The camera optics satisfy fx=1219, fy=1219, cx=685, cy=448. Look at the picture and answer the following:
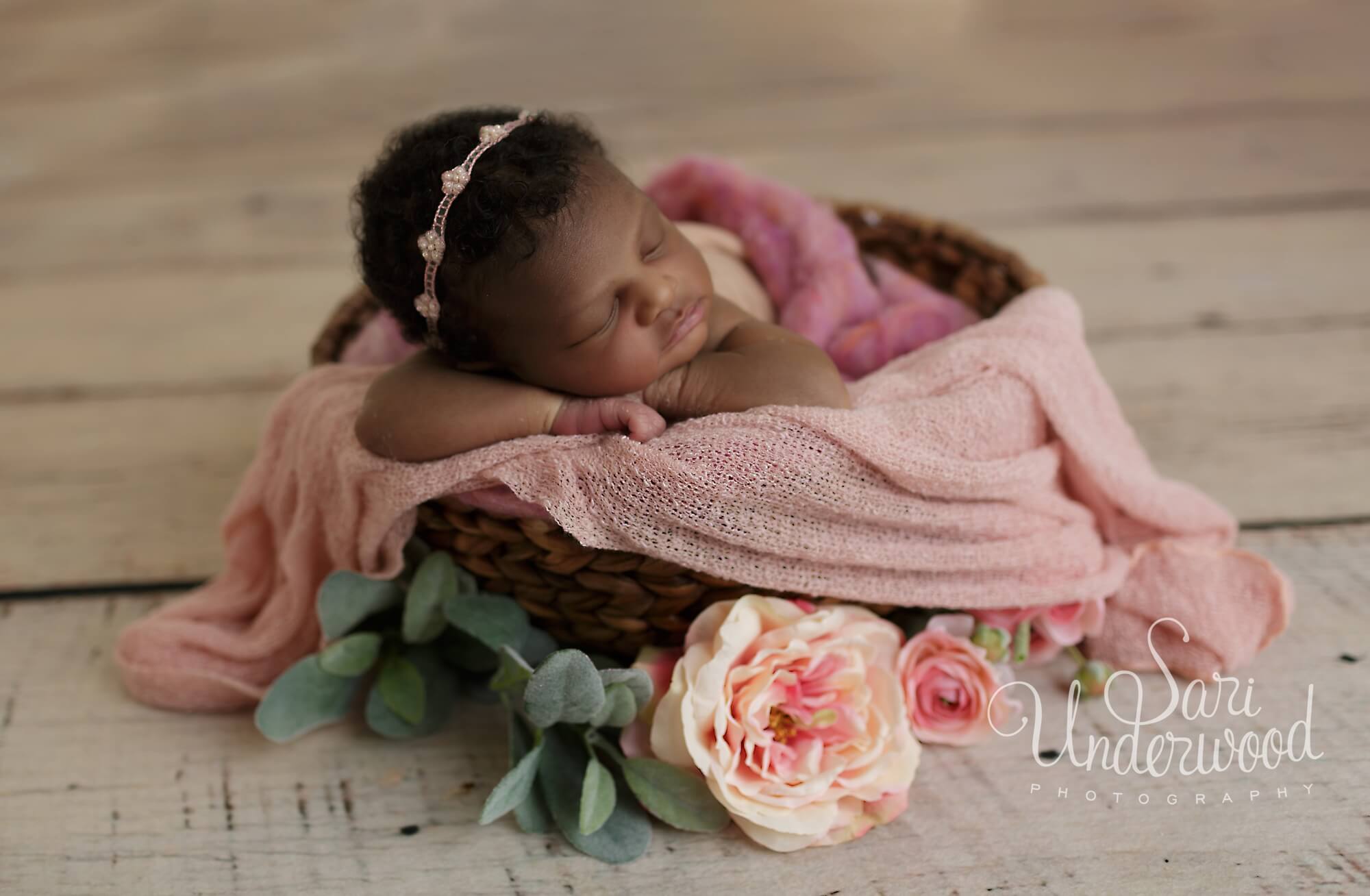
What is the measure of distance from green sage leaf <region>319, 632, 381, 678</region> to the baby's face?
26 cm

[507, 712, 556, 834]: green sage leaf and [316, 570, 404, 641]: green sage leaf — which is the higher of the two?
Result: [316, 570, 404, 641]: green sage leaf

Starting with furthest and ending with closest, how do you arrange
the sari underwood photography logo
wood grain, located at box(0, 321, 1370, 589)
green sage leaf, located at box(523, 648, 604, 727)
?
wood grain, located at box(0, 321, 1370, 589) < the sari underwood photography logo < green sage leaf, located at box(523, 648, 604, 727)

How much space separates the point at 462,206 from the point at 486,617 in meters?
0.33

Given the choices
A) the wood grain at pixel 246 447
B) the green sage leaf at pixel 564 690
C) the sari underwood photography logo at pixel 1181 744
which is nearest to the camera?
the green sage leaf at pixel 564 690

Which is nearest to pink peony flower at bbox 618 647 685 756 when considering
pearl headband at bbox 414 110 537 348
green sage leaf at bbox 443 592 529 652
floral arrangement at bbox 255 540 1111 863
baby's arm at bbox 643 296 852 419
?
floral arrangement at bbox 255 540 1111 863

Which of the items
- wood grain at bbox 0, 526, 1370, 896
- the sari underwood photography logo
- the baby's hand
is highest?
the baby's hand

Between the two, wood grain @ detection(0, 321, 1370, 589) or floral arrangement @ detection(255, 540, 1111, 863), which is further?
wood grain @ detection(0, 321, 1370, 589)

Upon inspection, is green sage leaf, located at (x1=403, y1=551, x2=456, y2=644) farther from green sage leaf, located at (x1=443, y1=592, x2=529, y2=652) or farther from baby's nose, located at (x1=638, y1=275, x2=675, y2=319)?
baby's nose, located at (x1=638, y1=275, x2=675, y2=319)

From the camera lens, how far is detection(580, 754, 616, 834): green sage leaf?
2.95 ft

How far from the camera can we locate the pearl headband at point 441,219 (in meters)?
0.99

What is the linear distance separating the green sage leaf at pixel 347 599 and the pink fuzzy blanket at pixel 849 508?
21 mm

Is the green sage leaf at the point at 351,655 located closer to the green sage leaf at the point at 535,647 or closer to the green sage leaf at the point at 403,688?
the green sage leaf at the point at 403,688

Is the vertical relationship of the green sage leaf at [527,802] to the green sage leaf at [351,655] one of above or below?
below

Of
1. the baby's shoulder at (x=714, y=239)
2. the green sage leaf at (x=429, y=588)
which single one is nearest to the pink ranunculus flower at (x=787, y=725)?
the green sage leaf at (x=429, y=588)
